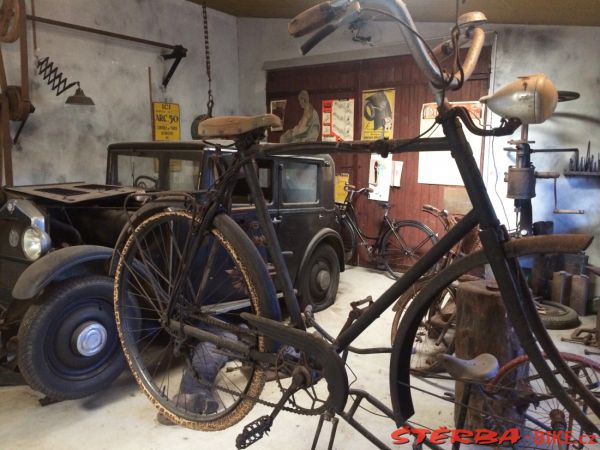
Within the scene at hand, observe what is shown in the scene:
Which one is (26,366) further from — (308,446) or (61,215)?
(308,446)

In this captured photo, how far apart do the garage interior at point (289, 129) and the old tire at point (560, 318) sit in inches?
1.9

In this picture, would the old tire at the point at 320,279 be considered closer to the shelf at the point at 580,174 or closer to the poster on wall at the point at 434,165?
the poster on wall at the point at 434,165

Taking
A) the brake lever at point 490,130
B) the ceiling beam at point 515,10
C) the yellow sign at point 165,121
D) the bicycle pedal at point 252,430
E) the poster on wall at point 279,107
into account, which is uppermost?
the ceiling beam at point 515,10

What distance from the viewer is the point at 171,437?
206cm

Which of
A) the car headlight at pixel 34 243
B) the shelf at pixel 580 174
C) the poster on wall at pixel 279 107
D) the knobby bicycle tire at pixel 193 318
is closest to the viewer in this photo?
the knobby bicycle tire at pixel 193 318

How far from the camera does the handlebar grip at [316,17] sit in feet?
3.88

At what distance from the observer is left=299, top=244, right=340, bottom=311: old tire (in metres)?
3.73

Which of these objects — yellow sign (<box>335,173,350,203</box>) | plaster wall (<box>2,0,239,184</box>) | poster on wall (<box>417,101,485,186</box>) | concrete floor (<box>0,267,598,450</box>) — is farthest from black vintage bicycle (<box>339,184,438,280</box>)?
concrete floor (<box>0,267,598,450</box>)

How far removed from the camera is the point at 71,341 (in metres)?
2.30

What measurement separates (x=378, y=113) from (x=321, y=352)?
428 centimetres

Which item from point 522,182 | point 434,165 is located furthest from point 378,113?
point 522,182

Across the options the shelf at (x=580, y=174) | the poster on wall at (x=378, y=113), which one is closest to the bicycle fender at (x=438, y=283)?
the shelf at (x=580, y=174)

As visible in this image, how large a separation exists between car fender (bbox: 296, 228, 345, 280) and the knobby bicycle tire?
1123 mm

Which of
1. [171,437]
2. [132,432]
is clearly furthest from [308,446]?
[132,432]
